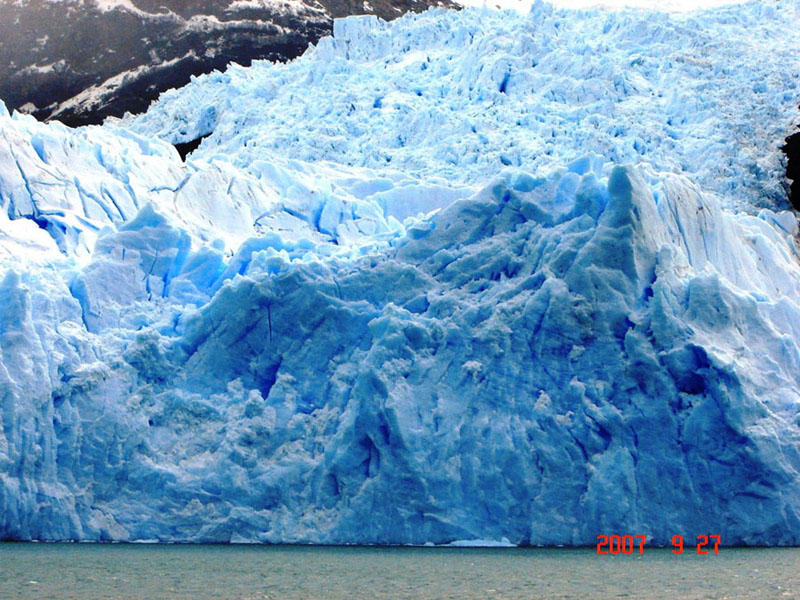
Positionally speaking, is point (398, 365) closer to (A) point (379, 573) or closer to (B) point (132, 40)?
(A) point (379, 573)

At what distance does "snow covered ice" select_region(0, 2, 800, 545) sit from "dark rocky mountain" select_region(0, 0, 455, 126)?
56.8ft

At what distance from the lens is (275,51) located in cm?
3359

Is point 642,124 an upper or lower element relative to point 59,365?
upper

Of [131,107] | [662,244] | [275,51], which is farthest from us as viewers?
[275,51]

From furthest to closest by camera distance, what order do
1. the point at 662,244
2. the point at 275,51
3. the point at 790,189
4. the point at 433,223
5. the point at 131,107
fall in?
the point at 275,51, the point at 131,107, the point at 790,189, the point at 433,223, the point at 662,244

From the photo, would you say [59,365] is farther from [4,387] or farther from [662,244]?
[662,244]

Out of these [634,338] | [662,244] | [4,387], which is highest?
[662,244]

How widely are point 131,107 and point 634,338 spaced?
71.7 ft

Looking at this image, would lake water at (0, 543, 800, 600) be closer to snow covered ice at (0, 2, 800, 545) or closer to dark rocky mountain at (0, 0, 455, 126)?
snow covered ice at (0, 2, 800, 545)

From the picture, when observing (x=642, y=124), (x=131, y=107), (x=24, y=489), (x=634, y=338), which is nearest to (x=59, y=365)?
(x=24, y=489)

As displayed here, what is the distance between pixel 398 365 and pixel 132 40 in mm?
24864
